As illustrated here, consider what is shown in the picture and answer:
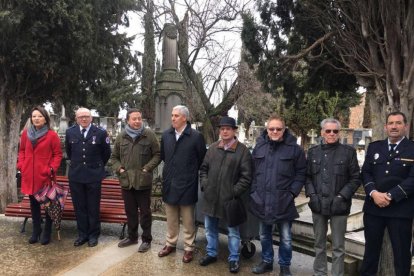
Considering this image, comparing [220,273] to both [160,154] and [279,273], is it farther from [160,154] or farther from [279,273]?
[160,154]

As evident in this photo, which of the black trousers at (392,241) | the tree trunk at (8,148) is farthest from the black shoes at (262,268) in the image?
the tree trunk at (8,148)

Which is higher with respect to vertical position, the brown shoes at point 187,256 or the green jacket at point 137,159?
the green jacket at point 137,159

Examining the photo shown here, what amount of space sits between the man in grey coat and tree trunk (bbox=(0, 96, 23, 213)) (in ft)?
24.7

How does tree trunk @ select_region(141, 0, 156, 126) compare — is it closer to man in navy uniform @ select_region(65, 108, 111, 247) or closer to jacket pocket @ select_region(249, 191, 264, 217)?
man in navy uniform @ select_region(65, 108, 111, 247)

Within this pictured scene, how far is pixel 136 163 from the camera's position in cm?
445

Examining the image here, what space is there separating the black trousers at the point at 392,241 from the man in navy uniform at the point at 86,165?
10.2ft

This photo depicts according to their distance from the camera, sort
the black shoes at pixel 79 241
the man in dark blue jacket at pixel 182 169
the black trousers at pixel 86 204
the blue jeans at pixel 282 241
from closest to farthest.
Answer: the blue jeans at pixel 282 241, the man in dark blue jacket at pixel 182 169, the black trousers at pixel 86 204, the black shoes at pixel 79 241

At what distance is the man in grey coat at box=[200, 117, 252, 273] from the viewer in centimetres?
397

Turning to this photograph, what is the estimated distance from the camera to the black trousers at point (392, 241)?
3.54m

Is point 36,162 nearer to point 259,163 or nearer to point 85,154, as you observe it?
point 85,154

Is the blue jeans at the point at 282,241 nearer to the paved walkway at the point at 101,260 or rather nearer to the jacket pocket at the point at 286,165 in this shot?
the paved walkway at the point at 101,260

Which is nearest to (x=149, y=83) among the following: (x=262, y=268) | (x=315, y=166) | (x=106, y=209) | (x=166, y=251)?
(x=106, y=209)

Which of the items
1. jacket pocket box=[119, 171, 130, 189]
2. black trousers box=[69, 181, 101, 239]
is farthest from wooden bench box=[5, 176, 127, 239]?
jacket pocket box=[119, 171, 130, 189]

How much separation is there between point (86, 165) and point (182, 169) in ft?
4.13
